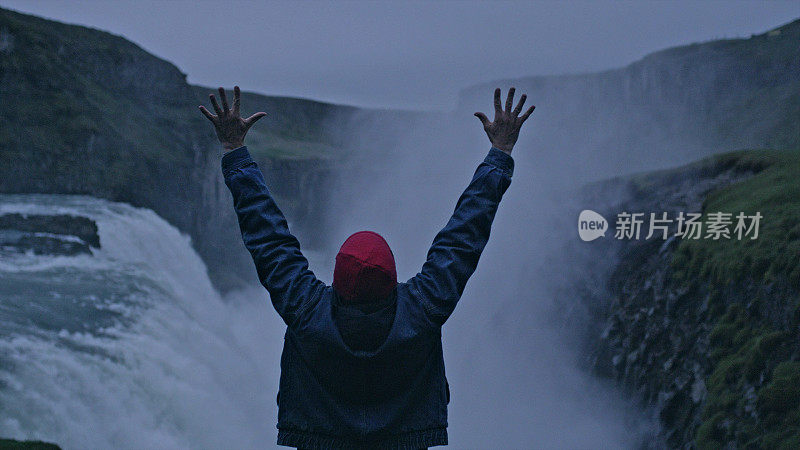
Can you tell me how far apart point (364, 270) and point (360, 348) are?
31 centimetres

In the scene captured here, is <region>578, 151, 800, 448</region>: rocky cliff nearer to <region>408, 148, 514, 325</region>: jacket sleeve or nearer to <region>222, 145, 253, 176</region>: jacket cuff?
<region>408, 148, 514, 325</region>: jacket sleeve

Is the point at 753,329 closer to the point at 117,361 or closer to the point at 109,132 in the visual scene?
the point at 117,361

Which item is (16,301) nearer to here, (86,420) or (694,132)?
(86,420)

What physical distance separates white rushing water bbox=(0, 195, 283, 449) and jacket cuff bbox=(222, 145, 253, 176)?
21.7 ft

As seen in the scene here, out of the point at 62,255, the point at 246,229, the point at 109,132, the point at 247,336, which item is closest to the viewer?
the point at 246,229

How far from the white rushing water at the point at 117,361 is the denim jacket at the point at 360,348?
22.0ft

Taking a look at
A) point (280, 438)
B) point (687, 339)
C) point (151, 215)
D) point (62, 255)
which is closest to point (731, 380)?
point (687, 339)

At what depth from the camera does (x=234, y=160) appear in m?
2.88

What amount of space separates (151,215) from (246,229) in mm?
26748

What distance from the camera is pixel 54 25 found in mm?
38844

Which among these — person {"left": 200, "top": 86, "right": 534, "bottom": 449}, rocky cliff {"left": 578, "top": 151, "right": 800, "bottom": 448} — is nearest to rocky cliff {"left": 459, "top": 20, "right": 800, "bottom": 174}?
rocky cliff {"left": 578, "top": 151, "right": 800, "bottom": 448}

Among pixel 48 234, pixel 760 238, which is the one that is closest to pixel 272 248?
pixel 760 238

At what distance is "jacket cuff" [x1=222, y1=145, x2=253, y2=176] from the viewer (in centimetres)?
286

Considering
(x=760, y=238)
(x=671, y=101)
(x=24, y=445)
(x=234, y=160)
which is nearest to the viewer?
(x=234, y=160)
